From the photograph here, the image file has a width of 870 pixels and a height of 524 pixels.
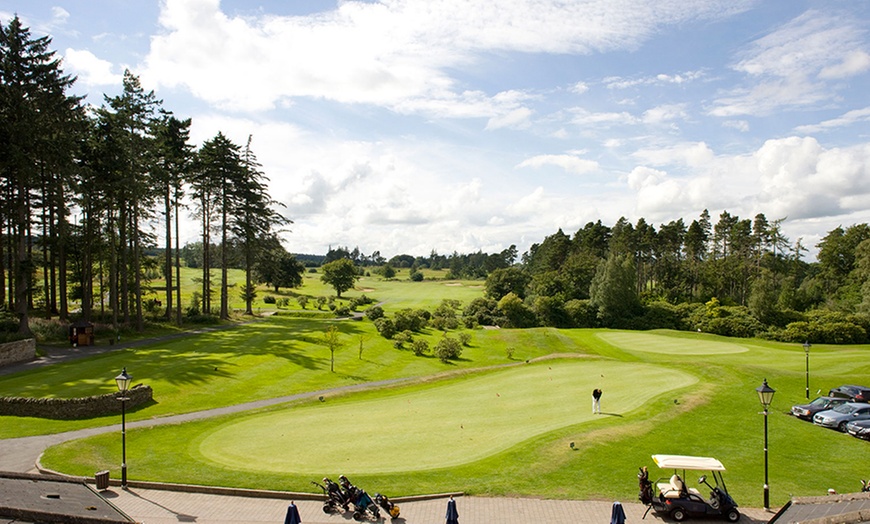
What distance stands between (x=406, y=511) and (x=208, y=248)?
5762 cm

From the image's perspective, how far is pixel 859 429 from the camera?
2273 centimetres

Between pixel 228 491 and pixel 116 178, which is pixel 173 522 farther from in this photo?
pixel 116 178

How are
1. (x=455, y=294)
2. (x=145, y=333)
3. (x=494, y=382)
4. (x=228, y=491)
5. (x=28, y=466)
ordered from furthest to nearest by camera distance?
(x=455, y=294)
(x=145, y=333)
(x=494, y=382)
(x=28, y=466)
(x=228, y=491)

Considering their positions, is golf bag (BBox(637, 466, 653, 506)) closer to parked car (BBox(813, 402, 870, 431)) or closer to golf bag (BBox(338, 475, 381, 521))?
golf bag (BBox(338, 475, 381, 521))

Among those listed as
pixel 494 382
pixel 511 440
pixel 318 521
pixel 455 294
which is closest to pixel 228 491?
pixel 318 521

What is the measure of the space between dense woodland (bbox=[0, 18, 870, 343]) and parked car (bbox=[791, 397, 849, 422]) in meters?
42.1

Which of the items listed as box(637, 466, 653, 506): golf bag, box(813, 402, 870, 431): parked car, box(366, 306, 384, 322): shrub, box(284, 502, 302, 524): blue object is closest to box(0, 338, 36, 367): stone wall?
box(284, 502, 302, 524): blue object

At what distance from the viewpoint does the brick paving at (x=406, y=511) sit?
14.9m

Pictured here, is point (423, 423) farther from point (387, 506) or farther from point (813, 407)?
point (813, 407)

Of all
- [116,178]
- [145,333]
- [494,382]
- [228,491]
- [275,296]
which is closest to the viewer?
[228,491]

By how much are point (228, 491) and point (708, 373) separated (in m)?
32.6

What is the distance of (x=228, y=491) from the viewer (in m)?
16.8

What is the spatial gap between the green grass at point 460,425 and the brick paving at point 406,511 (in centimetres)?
69

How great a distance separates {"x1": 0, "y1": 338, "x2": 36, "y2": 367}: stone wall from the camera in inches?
1383
